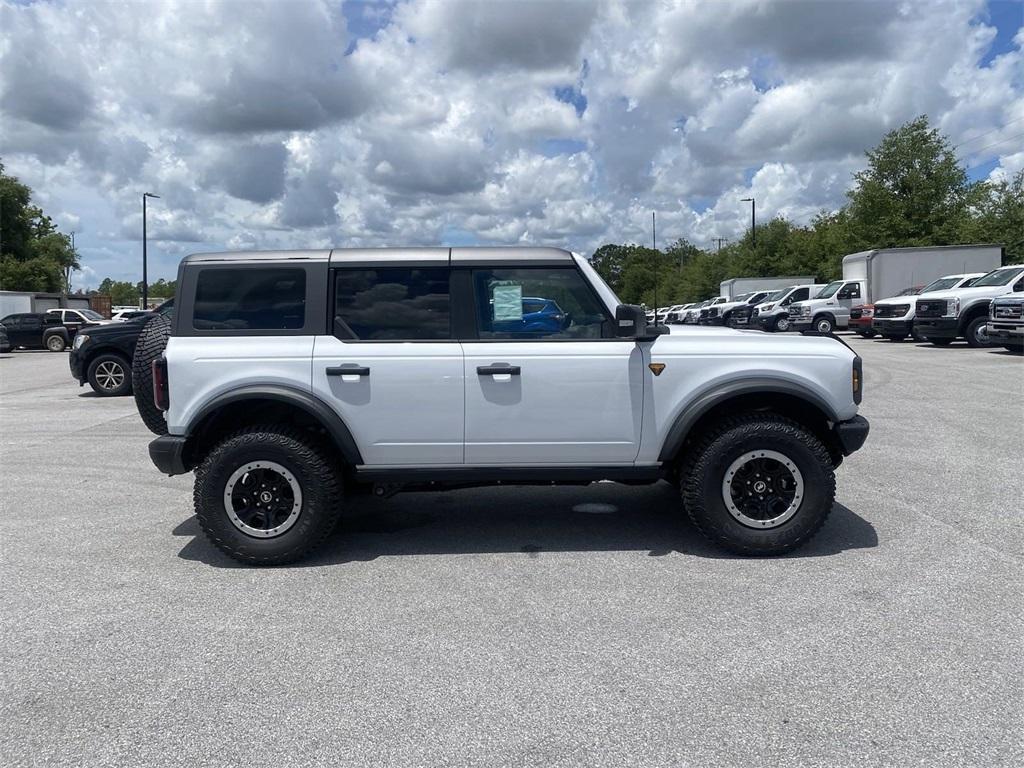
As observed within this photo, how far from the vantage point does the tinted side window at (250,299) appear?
4.87m

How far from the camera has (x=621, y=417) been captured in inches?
190

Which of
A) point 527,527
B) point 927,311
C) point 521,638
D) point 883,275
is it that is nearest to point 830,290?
point 883,275

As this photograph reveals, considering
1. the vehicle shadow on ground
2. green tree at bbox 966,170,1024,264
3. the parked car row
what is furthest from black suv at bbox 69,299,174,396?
green tree at bbox 966,170,1024,264

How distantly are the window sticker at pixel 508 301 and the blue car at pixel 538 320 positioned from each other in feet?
0.08

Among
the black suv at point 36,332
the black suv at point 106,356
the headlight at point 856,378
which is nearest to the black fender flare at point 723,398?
the headlight at point 856,378

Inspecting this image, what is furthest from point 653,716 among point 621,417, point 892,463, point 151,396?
point 892,463

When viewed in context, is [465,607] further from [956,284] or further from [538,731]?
[956,284]

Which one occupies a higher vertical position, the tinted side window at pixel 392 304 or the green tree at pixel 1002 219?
the green tree at pixel 1002 219

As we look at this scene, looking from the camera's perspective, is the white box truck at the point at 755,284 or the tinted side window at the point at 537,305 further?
the white box truck at the point at 755,284

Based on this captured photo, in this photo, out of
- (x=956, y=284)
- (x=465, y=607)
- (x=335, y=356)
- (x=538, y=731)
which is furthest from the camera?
(x=956, y=284)

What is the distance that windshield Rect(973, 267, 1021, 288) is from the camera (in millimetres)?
19566

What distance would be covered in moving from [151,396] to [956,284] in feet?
70.4

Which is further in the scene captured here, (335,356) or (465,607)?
(335,356)

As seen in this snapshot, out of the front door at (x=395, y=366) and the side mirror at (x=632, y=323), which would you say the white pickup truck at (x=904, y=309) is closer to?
the side mirror at (x=632, y=323)
